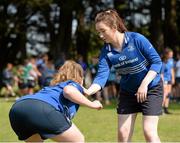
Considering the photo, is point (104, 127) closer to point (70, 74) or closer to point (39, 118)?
point (70, 74)

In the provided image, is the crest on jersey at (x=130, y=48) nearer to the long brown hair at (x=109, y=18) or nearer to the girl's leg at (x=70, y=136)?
the long brown hair at (x=109, y=18)

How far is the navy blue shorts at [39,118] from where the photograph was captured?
569cm

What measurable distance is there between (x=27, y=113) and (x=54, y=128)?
0.32 metres

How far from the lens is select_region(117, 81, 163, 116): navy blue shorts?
6680 mm

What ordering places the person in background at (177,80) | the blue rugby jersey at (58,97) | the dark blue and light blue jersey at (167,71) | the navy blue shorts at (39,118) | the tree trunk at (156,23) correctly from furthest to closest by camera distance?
the tree trunk at (156,23) → the person in background at (177,80) → the dark blue and light blue jersey at (167,71) → the blue rugby jersey at (58,97) → the navy blue shorts at (39,118)

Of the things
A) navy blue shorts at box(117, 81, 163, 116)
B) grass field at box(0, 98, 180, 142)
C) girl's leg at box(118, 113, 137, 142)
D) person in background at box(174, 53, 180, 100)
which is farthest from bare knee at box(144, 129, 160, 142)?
person in background at box(174, 53, 180, 100)

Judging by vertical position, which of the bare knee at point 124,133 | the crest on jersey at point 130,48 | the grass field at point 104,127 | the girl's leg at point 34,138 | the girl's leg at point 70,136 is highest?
the crest on jersey at point 130,48

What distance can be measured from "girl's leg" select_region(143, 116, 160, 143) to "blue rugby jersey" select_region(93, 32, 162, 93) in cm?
39

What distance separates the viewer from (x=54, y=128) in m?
5.72

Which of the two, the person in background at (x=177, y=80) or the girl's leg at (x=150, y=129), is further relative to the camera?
the person in background at (x=177, y=80)

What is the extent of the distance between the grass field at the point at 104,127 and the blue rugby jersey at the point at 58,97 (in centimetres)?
397

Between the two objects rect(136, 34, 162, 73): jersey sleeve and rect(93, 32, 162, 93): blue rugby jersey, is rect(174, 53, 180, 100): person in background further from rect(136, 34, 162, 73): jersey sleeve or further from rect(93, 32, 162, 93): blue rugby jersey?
rect(136, 34, 162, 73): jersey sleeve

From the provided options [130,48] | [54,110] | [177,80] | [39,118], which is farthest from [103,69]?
Answer: [177,80]

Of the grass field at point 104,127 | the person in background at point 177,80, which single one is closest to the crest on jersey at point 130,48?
the grass field at point 104,127
